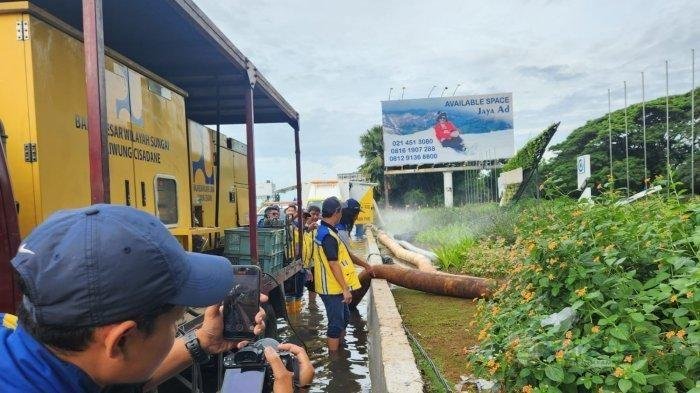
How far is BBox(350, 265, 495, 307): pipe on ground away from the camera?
260 inches

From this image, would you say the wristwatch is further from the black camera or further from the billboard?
the billboard

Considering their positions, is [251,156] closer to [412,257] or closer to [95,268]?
[95,268]

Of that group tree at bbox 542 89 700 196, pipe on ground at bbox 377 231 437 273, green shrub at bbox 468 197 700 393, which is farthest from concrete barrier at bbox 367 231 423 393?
tree at bbox 542 89 700 196

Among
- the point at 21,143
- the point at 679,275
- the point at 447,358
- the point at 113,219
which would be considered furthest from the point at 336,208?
the point at 113,219

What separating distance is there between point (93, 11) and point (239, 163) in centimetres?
571

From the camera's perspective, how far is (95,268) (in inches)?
38.4

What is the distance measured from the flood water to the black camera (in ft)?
6.69

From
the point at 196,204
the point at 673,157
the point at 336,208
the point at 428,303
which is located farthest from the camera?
the point at 673,157

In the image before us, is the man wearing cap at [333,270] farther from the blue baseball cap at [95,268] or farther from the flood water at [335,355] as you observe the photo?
the blue baseball cap at [95,268]

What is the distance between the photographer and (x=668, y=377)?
2160 mm

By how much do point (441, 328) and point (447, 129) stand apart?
26.7m

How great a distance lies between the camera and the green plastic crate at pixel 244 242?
20.7ft

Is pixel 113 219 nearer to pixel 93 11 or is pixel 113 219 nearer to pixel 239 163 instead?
pixel 93 11

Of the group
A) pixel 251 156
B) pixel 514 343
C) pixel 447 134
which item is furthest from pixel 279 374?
pixel 447 134
